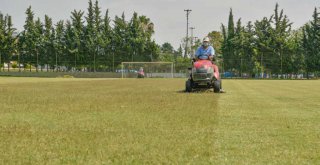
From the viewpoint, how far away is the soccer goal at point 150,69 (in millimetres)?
67000

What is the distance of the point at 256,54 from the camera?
220 feet

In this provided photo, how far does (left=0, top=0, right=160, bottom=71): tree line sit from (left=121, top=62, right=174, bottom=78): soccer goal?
3038 millimetres

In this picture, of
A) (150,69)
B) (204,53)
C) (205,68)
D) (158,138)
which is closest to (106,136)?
(158,138)

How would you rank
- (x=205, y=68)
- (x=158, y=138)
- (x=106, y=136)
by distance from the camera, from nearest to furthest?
(x=158, y=138)
(x=106, y=136)
(x=205, y=68)

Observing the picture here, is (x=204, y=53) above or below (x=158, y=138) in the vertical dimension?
above

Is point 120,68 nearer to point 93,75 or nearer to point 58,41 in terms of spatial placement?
point 93,75

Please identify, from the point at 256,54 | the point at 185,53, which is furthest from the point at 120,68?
the point at 185,53

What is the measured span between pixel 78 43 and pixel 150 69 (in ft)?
47.4

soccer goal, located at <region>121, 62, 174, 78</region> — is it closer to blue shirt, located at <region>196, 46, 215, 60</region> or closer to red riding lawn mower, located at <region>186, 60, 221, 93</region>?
red riding lawn mower, located at <region>186, 60, 221, 93</region>

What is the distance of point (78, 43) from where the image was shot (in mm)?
73625

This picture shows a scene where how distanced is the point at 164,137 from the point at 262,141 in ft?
4.05

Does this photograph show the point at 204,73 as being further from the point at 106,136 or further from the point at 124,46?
the point at 124,46

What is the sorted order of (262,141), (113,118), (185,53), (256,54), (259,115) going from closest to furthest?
(262,141) < (113,118) < (259,115) < (256,54) < (185,53)

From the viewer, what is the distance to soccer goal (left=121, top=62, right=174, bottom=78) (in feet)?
220
